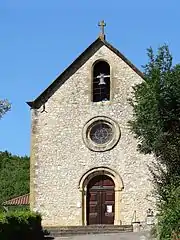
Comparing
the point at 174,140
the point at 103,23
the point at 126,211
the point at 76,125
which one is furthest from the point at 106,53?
the point at 174,140

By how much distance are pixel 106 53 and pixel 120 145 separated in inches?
Answer: 233

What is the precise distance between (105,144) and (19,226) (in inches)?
531

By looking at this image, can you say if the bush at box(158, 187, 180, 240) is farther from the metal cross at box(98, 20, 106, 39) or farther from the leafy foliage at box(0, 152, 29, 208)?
the leafy foliage at box(0, 152, 29, 208)

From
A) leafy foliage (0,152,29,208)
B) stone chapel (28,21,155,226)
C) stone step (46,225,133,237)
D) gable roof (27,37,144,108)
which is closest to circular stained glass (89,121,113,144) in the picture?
stone chapel (28,21,155,226)

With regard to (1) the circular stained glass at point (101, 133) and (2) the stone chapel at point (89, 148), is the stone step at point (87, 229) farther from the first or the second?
(1) the circular stained glass at point (101, 133)

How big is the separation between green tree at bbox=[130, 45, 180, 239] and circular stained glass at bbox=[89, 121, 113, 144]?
367 inches

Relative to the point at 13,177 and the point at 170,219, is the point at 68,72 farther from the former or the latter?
the point at 13,177

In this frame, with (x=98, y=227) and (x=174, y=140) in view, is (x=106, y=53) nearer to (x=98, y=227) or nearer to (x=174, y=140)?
(x=98, y=227)

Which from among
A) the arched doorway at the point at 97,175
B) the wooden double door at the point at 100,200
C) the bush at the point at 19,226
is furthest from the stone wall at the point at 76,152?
the bush at the point at 19,226

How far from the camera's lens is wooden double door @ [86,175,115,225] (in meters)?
35.0

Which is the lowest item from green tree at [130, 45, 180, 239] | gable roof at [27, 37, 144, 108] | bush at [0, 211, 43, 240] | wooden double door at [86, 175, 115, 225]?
bush at [0, 211, 43, 240]

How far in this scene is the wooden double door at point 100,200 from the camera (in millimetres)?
35031

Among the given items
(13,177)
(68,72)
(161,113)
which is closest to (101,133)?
(68,72)

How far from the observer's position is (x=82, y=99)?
36344 millimetres
